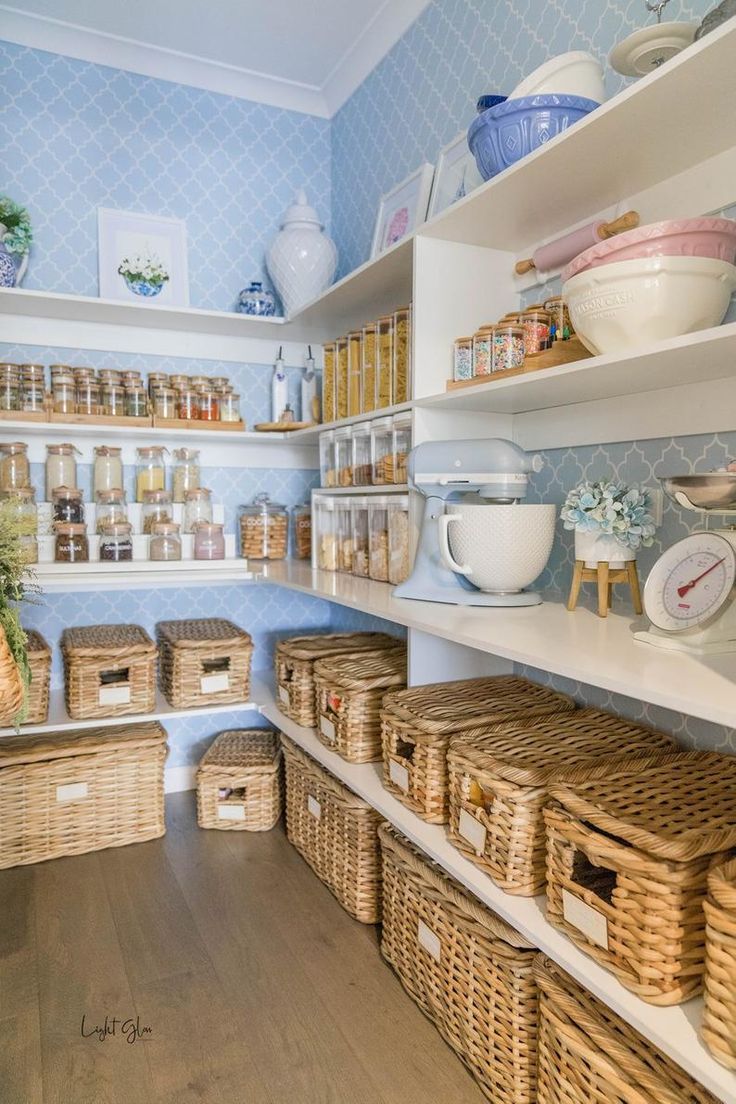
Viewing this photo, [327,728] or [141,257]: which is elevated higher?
[141,257]

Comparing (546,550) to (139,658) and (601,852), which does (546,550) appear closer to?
(601,852)

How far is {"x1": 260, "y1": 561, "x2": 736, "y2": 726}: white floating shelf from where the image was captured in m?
0.96

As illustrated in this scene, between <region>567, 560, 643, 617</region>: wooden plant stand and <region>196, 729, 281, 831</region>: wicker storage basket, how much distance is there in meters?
1.40

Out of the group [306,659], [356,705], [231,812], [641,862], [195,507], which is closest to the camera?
[641,862]

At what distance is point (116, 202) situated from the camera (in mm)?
2721

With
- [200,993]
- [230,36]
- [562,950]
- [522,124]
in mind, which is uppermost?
[230,36]

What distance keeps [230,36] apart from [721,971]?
3.01 metres

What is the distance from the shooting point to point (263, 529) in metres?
2.83

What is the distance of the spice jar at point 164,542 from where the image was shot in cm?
257

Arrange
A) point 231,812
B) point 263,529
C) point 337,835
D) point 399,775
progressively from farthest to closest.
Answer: point 263,529 → point 231,812 → point 337,835 → point 399,775

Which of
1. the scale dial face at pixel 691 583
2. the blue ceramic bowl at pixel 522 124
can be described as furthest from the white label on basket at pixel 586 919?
the blue ceramic bowl at pixel 522 124

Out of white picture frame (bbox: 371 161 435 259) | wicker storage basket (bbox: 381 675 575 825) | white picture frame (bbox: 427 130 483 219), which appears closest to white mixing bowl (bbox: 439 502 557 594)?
wicker storage basket (bbox: 381 675 575 825)

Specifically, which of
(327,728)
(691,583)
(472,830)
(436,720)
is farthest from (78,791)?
(691,583)

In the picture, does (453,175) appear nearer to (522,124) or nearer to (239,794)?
(522,124)
